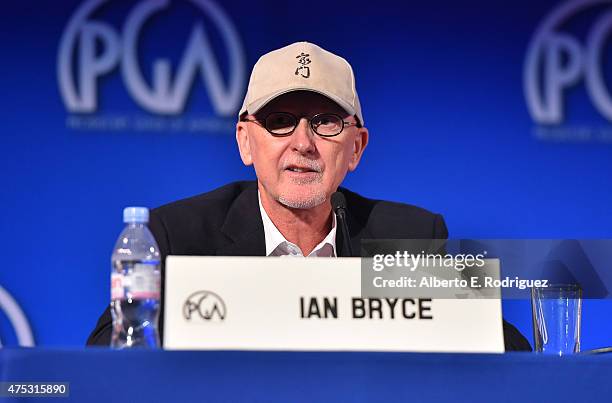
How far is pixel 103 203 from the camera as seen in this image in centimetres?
297

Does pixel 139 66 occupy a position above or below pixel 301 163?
above

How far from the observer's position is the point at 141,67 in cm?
296

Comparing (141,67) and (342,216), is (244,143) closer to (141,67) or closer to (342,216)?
(342,216)

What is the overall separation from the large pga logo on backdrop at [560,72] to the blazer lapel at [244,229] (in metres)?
1.30

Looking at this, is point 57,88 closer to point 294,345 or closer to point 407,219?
point 407,219

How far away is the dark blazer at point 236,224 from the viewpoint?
2057 mm

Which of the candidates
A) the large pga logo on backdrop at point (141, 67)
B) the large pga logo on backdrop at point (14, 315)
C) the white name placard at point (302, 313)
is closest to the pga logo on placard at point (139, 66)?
the large pga logo on backdrop at point (141, 67)

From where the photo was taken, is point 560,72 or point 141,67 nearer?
point 141,67

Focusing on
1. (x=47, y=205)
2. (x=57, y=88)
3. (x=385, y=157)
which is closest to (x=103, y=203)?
(x=47, y=205)

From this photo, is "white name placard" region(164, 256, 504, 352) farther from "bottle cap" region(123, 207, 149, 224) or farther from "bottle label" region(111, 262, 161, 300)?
"bottle cap" region(123, 207, 149, 224)

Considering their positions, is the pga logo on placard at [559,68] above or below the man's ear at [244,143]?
above

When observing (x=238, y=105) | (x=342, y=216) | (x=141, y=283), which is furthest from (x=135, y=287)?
(x=238, y=105)

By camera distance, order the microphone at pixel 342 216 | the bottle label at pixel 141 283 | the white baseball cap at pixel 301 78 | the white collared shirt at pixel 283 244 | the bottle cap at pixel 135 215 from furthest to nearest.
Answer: the white collared shirt at pixel 283 244, the white baseball cap at pixel 301 78, the microphone at pixel 342 216, the bottle cap at pixel 135 215, the bottle label at pixel 141 283

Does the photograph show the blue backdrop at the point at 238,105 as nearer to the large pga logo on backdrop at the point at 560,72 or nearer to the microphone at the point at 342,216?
the large pga logo on backdrop at the point at 560,72
